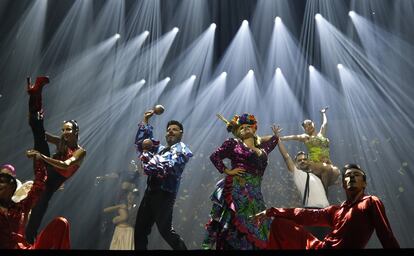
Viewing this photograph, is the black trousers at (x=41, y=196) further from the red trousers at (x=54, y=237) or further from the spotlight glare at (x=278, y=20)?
the spotlight glare at (x=278, y=20)

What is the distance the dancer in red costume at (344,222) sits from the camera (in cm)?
276

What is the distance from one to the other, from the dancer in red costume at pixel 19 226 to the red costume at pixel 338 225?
1380mm

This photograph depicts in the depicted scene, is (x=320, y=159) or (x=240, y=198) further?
(x=320, y=159)

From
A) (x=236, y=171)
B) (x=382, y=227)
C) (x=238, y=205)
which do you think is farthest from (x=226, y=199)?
(x=382, y=227)

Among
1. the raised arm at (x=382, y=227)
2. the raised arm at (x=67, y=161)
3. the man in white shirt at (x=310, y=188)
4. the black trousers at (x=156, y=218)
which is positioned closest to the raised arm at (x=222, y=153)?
the black trousers at (x=156, y=218)

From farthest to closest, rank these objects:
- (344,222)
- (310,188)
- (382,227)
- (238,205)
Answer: (310,188)
(238,205)
(344,222)
(382,227)

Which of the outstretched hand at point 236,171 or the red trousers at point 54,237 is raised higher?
the red trousers at point 54,237

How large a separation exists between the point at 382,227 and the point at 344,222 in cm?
26

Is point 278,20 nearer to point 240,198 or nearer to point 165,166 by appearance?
point 165,166

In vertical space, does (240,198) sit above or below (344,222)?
below

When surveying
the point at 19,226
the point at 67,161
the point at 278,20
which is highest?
the point at 278,20

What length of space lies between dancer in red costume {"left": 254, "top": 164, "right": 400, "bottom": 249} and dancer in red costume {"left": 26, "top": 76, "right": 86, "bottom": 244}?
5.99 feet

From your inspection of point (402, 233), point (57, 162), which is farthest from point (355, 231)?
point (402, 233)

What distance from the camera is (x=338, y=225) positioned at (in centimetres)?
293
